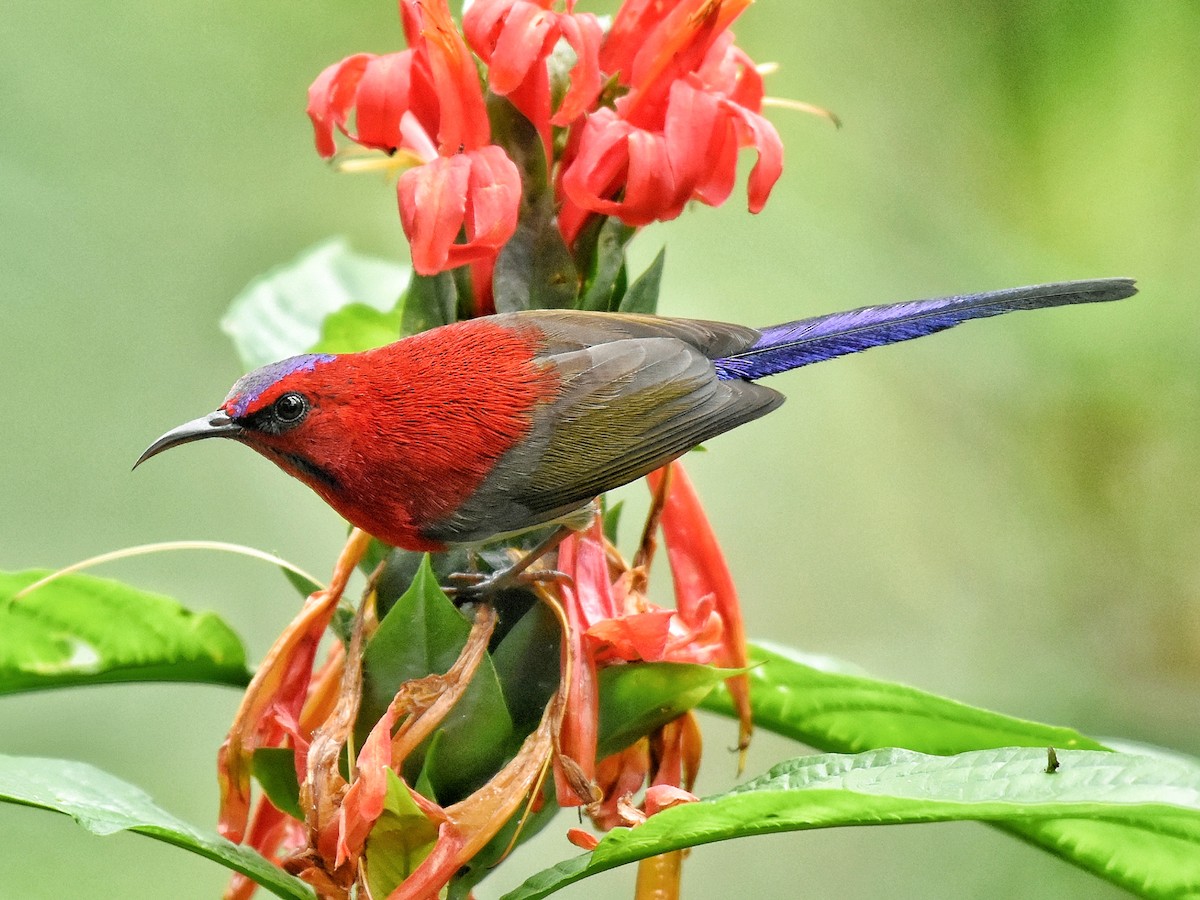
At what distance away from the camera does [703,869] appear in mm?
2625

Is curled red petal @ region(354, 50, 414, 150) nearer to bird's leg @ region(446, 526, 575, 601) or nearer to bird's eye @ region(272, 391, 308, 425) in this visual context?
bird's eye @ region(272, 391, 308, 425)

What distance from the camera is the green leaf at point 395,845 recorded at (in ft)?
3.18

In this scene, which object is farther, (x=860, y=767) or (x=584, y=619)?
(x=584, y=619)

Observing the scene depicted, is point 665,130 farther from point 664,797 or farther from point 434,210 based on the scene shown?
point 664,797

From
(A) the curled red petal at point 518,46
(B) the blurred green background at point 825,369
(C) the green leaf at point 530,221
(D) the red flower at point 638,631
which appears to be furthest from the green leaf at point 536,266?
(B) the blurred green background at point 825,369

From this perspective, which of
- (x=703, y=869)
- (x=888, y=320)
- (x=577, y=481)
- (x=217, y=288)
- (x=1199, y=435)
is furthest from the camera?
(x=217, y=288)

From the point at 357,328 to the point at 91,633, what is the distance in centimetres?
50

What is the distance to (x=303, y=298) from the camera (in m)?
1.72

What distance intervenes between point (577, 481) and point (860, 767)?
17.9 inches

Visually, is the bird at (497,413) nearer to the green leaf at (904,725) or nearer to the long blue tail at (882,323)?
the long blue tail at (882,323)

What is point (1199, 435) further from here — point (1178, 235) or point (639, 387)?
point (639, 387)

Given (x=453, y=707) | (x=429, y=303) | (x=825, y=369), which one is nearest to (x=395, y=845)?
(x=453, y=707)

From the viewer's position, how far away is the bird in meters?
1.22

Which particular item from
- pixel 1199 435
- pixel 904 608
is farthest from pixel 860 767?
pixel 904 608
